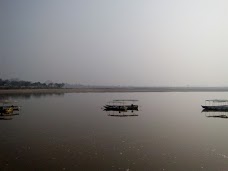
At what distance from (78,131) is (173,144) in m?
12.6

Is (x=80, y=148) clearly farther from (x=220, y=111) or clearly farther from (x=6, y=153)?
(x=220, y=111)

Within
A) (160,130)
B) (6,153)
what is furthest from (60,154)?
(160,130)

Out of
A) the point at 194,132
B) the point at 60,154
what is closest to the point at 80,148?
the point at 60,154

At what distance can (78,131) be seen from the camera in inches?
1378

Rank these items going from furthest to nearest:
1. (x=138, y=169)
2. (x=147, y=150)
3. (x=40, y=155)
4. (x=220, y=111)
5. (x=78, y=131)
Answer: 1. (x=220, y=111)
2. (x=78, y=131)
3. (x=147, y=150)
4. (x=40, y=155)
5. (x=138, y=169)

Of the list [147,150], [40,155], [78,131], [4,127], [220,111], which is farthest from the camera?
[220,111]

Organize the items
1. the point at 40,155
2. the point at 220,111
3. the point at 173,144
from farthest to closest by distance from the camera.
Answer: the point at 220,111 < the point at 173,144 < the point at 40,155

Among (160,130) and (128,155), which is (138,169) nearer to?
(128,155)

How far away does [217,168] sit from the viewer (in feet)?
67.3

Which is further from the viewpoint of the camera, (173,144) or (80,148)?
(173,144)

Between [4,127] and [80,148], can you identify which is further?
[4,127]

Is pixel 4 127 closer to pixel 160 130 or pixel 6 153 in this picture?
pixel 6 153

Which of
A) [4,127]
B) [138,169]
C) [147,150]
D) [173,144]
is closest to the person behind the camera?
[138,169]

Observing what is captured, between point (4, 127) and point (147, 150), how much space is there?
2182 centimetres
